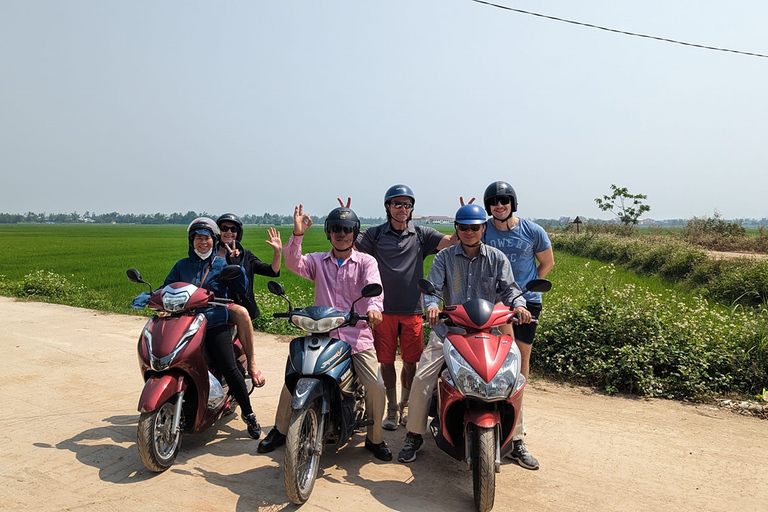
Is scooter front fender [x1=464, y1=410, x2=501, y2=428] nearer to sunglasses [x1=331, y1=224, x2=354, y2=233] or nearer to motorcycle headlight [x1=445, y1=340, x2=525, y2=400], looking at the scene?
motorcycle headlight [x1=445, y1=340, x2=525, y2=400]

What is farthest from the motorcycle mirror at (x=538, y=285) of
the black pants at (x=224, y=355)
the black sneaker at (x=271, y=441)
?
the black pants at (x=224, y=355)

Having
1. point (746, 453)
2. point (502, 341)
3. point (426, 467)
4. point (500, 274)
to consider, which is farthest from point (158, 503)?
point (746, 453)

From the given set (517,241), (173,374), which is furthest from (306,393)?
(517,241)

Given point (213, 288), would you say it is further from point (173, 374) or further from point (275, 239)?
point (173, 374)

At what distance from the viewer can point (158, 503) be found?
10.3 feet

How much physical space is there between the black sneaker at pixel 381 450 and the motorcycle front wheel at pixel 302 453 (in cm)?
67

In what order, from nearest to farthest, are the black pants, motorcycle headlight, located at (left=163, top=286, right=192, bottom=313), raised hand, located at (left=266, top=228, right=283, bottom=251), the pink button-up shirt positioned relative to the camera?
motorcycle headlight, located at (left=163, top=286, right=192, bottom=313) < the pink button-up shirt < the black pants < raised hand, located at (left=266, top=228, right=283, bottom=251)

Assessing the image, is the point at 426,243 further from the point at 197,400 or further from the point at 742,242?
the point at 742,242

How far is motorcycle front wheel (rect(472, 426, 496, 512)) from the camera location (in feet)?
9.72

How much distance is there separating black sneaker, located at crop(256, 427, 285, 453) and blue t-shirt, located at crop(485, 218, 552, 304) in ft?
7.13

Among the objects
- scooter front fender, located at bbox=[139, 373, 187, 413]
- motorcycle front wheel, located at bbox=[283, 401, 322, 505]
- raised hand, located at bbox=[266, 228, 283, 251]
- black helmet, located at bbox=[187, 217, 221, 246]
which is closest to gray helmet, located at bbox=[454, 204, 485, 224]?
Result: raised hand, located at bbox=[266, 228, 283, 251]

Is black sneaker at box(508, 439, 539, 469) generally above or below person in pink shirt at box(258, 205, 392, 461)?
below

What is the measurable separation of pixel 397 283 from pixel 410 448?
1.30 m

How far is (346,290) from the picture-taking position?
12.7ft
